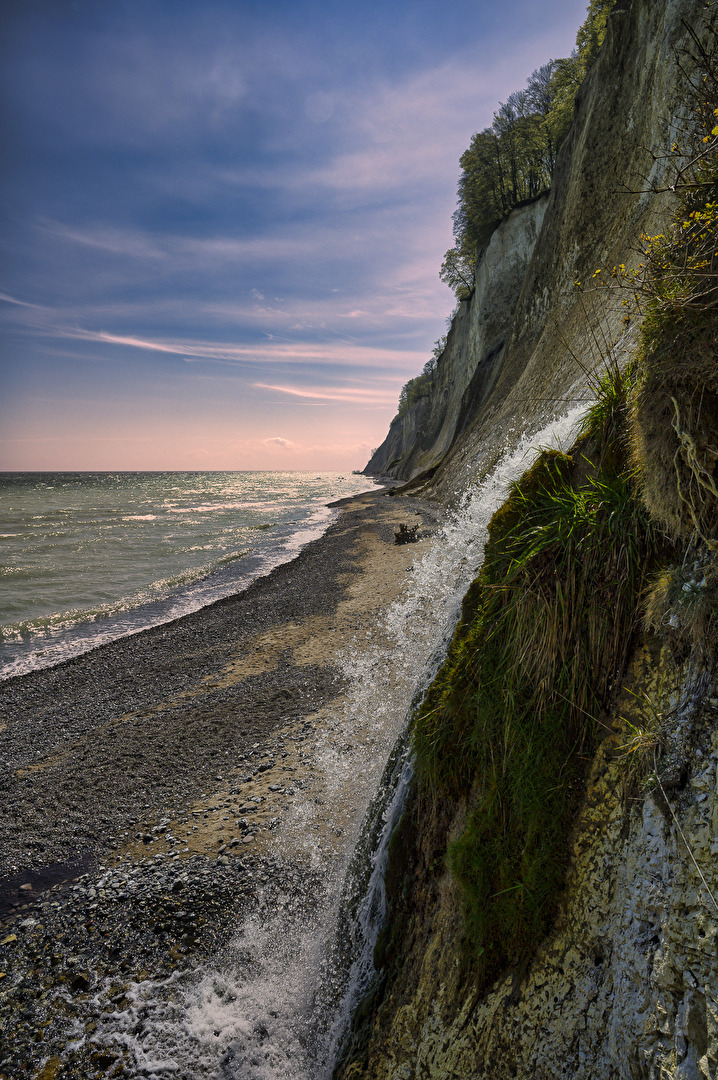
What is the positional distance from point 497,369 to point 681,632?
27.9 metres

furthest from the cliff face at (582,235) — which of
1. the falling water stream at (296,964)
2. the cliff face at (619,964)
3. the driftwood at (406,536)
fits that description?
the falling water stream at (296,964)

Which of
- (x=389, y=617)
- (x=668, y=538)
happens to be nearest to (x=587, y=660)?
(x=668, y=538)

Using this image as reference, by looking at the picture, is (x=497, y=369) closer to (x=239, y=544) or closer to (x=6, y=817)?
(x=239, y=544)

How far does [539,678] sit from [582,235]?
→ 18.5 metres

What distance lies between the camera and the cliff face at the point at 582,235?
33.0 ft

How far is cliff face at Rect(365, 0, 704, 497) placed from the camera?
10070 mm

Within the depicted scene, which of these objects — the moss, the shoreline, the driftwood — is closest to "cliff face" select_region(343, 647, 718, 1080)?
the moss

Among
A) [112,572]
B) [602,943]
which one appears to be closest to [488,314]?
[112,572]

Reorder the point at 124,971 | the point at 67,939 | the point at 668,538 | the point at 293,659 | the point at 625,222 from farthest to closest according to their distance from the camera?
the point at 625,222, the point at 293,659, the point at 67,939, the point at 124,971, the point at 668,538

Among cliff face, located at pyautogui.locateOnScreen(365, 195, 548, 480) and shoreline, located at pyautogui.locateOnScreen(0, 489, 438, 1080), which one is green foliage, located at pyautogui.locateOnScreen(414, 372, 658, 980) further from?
cliff face, located at pyautogui.locateOnScreen(365, 195, 548, 480)

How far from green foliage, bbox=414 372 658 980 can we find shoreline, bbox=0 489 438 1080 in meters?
2.72

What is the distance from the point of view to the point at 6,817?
5.74 metres

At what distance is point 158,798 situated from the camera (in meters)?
5.83

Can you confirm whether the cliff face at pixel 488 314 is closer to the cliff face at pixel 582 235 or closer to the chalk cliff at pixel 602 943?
the cliff face at pixel 582 235
